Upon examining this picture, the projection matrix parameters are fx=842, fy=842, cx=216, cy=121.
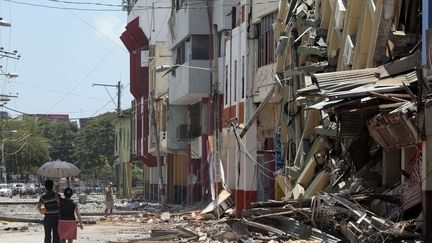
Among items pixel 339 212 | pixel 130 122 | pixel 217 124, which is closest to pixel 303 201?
pixel 339 212

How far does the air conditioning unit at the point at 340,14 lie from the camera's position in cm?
2049

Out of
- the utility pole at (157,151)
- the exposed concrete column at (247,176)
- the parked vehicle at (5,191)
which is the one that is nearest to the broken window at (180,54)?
the utility pole at (157,151)

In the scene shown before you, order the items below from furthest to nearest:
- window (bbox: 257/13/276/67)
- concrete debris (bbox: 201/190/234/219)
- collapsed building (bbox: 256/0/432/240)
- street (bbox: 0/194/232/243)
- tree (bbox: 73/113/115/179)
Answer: tree (bbox: 73/113/115/179) → concrete debris (bbox: 201/190/234/219) → window (bbox: 257/13/276/67) → street (bbox: 0/194/232/243) → collapsed building (bbox: 256/0/432/240)

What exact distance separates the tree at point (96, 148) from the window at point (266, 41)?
97416mm

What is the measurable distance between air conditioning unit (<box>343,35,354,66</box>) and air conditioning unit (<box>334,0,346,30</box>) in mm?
1100

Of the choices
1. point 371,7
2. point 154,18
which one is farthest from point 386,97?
point 154,18

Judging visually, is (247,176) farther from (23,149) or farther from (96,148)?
(96,148)

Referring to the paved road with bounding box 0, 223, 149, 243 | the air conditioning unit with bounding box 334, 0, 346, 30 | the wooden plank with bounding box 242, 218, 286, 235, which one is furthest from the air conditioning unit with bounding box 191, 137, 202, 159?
the wooden plank with bounding box 242, 218, 286, 235

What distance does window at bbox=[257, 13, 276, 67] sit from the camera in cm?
3016

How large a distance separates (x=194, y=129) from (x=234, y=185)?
57.5 feet

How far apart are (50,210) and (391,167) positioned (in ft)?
22.6

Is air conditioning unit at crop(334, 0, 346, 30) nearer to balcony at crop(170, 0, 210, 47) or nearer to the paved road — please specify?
the paved road

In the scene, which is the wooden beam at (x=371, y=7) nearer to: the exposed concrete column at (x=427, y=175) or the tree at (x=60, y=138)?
the exposed concrete column at (x=427, y=175)

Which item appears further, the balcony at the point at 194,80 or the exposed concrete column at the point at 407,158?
the balcony at the point at 194,80
